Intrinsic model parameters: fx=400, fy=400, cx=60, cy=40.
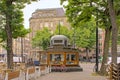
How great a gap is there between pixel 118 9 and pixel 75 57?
1995 cm

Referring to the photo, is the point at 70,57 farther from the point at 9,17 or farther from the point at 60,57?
the point at 9,17

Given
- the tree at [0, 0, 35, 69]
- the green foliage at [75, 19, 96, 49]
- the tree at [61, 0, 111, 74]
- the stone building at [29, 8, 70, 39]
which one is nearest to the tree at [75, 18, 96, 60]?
the green foliage at [75, 19, 96, 49]

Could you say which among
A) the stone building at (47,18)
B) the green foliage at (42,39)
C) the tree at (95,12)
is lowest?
the green foliage at (42,39)

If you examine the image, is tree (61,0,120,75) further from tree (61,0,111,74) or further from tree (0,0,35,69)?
tree (0,0,35,69)

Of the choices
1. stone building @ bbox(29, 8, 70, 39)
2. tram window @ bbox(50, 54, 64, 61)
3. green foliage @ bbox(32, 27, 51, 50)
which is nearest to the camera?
tram window @ bbox(50, 54, 64, 61)

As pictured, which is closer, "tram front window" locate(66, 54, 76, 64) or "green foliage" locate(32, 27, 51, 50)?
"tram front window" locate(66, 54, 76, 64)

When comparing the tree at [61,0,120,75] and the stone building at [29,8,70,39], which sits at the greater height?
the stone building at [29,8,70,39]

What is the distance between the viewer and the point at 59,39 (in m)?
61.2

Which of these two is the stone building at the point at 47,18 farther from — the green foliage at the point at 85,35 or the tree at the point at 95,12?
the tree at the point at 95,12

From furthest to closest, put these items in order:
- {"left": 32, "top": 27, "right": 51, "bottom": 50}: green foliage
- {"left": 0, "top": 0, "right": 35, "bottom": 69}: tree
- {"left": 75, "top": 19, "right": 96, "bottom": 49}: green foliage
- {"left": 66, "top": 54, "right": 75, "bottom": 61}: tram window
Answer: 1. {"left": 32, "top": 27, "right": 51, "bottom": 50}: green foliage
2. {"left": 75, "top": 19, "right": 96, "bottom": 49}: green foliage
3. {"left": 66, "top": 54, "right": 75, "bottom": 61}: tram window
4. {"left": 0, "top": 0, "right": 35, "bottom": 69}: tree

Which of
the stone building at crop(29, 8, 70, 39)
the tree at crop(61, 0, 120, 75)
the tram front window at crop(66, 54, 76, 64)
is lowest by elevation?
the tram front window at crop(66, 54, 76, 64)

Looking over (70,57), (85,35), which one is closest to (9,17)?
(70,57)

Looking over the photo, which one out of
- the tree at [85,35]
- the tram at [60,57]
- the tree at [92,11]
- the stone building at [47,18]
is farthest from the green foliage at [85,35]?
the tree at [92,11]

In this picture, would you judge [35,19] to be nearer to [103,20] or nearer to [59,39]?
[59,39]
